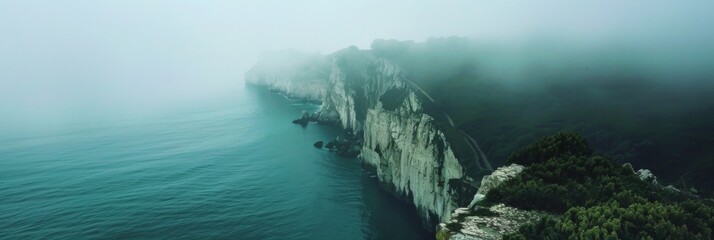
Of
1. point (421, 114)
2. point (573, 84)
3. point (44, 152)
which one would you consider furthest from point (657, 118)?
point (44, 152)

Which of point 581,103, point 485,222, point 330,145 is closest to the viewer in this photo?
point 485,222

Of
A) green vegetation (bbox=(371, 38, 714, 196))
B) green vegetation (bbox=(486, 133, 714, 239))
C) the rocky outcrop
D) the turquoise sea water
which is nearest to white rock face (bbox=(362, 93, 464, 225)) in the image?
the turquoise sea water

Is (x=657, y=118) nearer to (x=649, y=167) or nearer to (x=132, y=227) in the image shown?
(x=649, y=167)

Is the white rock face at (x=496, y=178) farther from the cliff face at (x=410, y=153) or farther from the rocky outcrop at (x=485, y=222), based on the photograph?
the cliff face at (x=410, y=153)

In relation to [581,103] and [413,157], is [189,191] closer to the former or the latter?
[413,157]

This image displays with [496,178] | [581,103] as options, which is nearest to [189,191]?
[496,178]

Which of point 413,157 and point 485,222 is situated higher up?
point 485,222

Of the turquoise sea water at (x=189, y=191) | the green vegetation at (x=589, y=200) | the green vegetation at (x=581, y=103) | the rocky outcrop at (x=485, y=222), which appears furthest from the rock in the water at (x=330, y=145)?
the rocky outcrop at (x=485, y=222)
